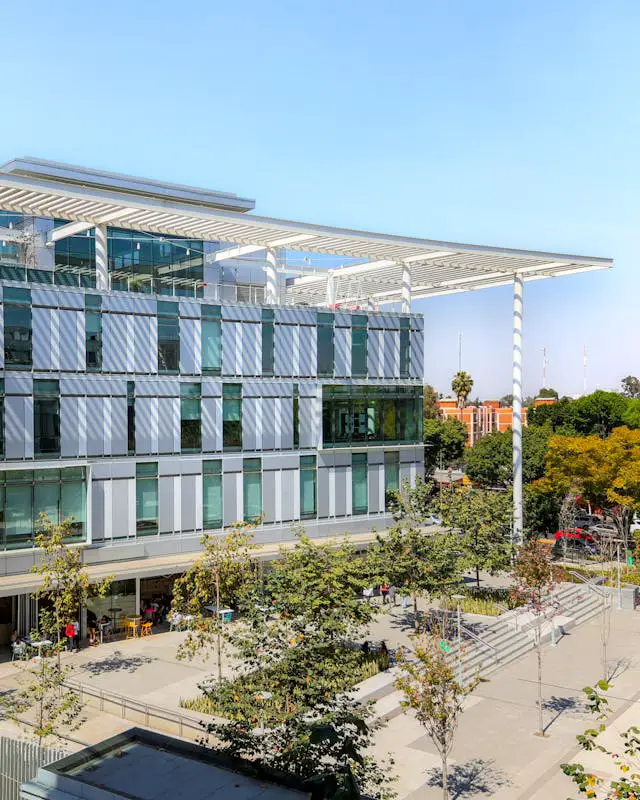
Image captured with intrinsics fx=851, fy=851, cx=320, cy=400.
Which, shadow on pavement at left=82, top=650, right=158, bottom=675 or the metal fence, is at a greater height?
the metal fence

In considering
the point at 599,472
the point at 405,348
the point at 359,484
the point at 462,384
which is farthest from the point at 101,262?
the point at 462,384

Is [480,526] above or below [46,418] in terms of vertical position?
below

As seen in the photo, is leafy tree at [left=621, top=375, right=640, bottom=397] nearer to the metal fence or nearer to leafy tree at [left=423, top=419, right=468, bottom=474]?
leafy tree at [left=423, top=419, right=468, bottom=474]

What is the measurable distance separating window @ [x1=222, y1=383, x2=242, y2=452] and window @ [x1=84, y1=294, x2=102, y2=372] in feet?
20.1

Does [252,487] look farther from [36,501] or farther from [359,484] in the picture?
[36,501]

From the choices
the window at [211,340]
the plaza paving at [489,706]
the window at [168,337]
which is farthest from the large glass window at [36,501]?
the window at [211,340]

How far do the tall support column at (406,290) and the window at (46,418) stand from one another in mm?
18930

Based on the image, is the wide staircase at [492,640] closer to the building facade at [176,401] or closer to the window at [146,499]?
the building facade at [176,401]

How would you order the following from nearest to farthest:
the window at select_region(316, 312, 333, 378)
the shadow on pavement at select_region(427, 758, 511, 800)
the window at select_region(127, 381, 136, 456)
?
the shadow on pavement at select_region(427, 758, 511, 800) < the window at select_region(127, 381, 136, 456) < the window at select_region(316, 312, 333, 378)

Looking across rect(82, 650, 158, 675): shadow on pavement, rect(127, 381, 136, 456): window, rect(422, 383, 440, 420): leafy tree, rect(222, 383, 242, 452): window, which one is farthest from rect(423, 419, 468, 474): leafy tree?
Result: rect(82, 650, 158, 675): shadow on pavement

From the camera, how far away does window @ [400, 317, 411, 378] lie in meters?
44.1

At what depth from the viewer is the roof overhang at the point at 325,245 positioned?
33.4 meters

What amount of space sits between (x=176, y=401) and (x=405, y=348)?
43.4ft

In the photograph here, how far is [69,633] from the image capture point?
104ft
